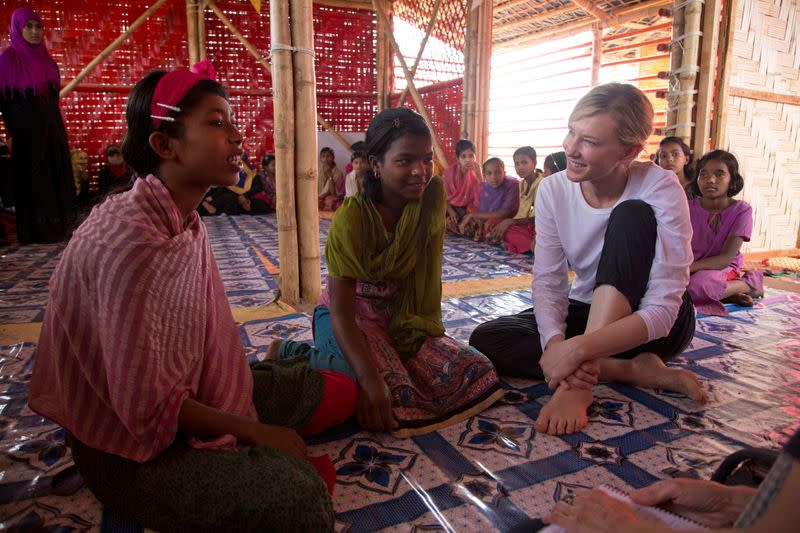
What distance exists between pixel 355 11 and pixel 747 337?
7.61 meters

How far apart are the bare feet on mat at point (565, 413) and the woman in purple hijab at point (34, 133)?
15.7 ft

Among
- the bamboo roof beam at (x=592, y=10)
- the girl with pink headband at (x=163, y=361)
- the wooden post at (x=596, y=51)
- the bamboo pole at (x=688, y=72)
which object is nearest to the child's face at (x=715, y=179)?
the bamboo pole at (x=688, y=72)

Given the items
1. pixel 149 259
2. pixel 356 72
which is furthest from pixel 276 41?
pixel 356 72

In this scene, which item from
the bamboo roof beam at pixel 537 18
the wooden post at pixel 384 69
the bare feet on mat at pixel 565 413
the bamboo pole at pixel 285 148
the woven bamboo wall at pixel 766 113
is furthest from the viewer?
the wooden post at pixel 384 69

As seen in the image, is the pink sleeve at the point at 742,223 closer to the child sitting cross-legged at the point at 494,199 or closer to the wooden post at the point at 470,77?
the child sitting cross-legged at the point at 494,199

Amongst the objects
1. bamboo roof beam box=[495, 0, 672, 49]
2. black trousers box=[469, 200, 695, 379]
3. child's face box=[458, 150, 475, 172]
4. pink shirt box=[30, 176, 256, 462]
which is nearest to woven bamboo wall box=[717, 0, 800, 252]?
child's face box=[458, 150, 475, 172]

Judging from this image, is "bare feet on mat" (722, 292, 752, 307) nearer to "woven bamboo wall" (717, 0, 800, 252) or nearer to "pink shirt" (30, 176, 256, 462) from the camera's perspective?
"woven bamboo wall" (717, 0, 800, 252)

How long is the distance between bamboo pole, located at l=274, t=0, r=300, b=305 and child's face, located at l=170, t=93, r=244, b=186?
4.98ft

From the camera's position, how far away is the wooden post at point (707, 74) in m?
3.64

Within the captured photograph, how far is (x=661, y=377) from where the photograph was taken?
1.75m

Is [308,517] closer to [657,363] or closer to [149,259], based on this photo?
[149,259]

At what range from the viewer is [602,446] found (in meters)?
1.44

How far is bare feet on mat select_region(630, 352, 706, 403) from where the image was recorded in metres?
1.69

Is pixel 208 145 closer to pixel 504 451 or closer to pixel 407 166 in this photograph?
pixel 407 166
